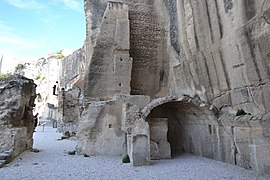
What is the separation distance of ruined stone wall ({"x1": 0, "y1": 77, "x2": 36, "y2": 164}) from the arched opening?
494 centimetres

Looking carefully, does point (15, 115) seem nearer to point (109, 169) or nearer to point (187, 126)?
point (109, 169)

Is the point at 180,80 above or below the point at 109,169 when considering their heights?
above

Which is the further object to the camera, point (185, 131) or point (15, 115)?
point (185, 131)

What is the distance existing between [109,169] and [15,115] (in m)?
4.64

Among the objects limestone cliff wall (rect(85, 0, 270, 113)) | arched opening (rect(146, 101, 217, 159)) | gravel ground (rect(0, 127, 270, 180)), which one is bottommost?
gravel ground (rect(0, 127, 270, 180))

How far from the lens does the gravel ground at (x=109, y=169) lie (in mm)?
5996

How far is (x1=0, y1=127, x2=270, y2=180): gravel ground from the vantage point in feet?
19.7

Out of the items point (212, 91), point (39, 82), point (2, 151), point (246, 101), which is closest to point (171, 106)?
point (212, 91)

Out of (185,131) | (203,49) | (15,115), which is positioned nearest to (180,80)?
(185,131)

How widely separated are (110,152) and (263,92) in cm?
588

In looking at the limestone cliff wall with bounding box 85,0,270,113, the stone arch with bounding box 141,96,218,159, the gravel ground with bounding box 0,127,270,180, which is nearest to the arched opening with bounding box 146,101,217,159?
the stone arch with bounding box 141,96,218,159

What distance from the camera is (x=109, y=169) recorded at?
22.7 feet

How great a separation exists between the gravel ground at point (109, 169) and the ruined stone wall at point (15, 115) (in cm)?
58

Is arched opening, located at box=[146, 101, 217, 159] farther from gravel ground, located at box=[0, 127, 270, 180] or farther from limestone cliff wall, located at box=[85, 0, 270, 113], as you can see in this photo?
limestone cliff wall, located at box=[85, 0, 270, 113]
